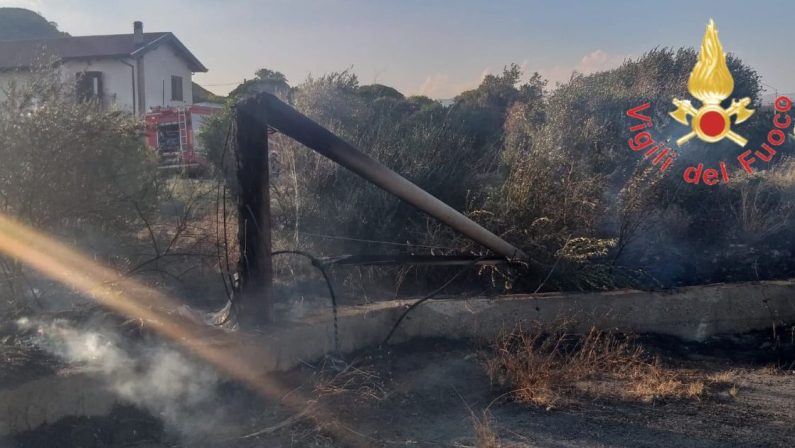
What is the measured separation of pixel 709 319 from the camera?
229 inches

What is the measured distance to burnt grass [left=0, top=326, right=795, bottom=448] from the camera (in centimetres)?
354

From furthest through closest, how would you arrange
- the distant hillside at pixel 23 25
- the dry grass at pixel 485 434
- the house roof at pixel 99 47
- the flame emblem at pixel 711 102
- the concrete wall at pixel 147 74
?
the distant hillside at pixel 23 25 → the concrete wall at pixel 147 74 → the house roof at pixel 99 47 → the flame emblem at pixel 711 102 → the dry grass at pixel 485 434

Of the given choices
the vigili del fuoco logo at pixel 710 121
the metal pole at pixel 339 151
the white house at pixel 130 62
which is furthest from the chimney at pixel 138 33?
the metal pole at pixel 339 151

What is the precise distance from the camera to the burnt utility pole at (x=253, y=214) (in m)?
4.32

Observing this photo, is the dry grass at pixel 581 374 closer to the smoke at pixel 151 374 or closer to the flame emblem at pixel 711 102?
the smoke at pixel 151 374

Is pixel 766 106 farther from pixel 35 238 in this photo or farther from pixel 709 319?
pixel 35 238

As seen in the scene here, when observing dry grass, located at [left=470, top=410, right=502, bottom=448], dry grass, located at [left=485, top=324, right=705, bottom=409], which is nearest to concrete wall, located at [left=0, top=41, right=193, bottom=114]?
dry grass, located at [left=485, top=324, right=705, bottom=409]

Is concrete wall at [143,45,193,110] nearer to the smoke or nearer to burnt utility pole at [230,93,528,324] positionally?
burnt utility pole at [230,93,528,324]

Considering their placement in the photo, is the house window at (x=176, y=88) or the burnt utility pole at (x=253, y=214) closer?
the burnt utility pole at (x=253, y=214)

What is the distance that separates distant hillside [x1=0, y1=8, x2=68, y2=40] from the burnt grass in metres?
67.0

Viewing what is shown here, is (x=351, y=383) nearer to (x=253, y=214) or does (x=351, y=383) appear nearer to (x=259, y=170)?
(x=253, y=214)

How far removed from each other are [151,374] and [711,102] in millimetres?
9089

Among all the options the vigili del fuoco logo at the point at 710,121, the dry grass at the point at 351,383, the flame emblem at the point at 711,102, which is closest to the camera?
the dry grass at the point at 351,383

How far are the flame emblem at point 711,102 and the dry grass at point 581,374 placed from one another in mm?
4252
